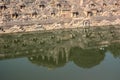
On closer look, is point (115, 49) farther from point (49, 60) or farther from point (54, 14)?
point (54, 14)

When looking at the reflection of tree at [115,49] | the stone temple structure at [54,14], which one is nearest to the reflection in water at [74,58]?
the reflection of tree at [115,49]

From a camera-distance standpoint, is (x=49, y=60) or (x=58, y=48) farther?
(x=58, y=48)

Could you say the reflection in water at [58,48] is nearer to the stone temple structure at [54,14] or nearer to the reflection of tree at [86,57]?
the reflection of tree at [86,57]

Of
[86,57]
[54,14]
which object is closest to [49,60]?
[86,57]

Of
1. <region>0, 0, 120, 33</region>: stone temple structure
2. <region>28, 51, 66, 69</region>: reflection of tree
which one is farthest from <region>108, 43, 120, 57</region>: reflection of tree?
<region>0, 0, 120, 33</region>: stone temple structure

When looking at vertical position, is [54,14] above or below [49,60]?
above

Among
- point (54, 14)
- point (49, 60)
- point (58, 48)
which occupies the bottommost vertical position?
point (49, 60)

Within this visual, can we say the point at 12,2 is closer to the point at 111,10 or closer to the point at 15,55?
the point at 15,55
